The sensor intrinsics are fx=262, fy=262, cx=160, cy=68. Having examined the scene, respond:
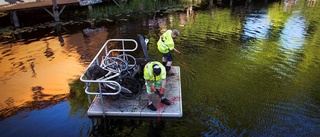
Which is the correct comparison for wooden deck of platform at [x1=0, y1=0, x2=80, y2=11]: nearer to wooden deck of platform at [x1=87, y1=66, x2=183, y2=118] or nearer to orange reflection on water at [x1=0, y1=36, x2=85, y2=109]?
orange reflection on water at [x1=0, y1=36, x2=85, y2=109]

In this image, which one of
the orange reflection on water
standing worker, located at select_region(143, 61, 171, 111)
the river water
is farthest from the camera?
the orange reflection on water

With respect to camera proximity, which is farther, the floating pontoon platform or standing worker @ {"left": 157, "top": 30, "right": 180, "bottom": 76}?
standing worker @ {"left": 157, "top": 30, "right": 180, "bottom": 76}

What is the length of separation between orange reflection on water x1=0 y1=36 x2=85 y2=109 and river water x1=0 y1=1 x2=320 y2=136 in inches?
1.5

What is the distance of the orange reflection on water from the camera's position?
32.6 feet

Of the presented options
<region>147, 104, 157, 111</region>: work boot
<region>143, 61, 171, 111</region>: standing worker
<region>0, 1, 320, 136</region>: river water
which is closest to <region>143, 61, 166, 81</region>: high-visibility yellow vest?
<region>143, 61, 171, 111</region>: standing worker

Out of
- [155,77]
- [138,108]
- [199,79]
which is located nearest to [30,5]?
[199,79]

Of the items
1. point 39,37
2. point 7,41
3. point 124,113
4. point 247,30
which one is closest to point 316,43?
point 247,30

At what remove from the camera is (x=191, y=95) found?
936 cm

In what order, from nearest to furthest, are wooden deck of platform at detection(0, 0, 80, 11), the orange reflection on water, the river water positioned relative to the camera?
the river water, the orange reflection on water, wooden deck of platform at detection(0, 0, 80, 11)

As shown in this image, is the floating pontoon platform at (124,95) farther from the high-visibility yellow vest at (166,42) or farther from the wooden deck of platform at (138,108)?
the high-visibility yellow vest at (166,42)

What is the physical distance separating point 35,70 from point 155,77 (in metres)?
7.12

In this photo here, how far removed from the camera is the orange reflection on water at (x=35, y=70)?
992cm

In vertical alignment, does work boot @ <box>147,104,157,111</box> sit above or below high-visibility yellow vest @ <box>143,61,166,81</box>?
below

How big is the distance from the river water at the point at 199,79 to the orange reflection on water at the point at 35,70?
39mm
